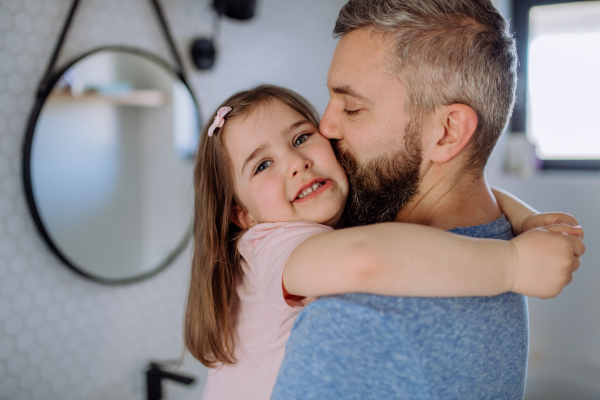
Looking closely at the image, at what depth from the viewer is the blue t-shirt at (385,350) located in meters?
0.66

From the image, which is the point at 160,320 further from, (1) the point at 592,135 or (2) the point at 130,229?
(1) the point at 592,135

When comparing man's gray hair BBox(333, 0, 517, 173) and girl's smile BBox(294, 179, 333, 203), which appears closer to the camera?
→ man's gray hair BBox(333, 0, 517, 173)

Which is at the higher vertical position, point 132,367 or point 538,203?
point 538,203

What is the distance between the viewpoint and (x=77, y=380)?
4.89 feet

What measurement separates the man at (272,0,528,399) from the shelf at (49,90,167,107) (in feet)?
2.87

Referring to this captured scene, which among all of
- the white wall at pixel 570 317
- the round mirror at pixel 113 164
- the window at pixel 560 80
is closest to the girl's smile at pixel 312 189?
the round mirror at pixel 113 164

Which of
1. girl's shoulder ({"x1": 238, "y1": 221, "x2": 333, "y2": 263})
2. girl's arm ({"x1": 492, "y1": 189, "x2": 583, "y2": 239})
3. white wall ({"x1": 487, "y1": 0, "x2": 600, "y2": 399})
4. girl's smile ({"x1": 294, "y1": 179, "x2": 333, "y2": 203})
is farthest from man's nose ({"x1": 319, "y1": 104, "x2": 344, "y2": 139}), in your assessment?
white wall ({"x1": 487, "y1": 0, "x2": 600, "y2": 399})

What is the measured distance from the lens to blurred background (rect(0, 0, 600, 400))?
4.25 ft

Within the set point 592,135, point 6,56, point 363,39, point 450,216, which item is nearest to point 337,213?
point 450,216

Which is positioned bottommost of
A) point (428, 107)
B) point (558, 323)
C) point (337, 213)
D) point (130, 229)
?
point (558, 323)

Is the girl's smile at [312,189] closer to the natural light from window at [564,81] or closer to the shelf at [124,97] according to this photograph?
the shelf at [124,97]

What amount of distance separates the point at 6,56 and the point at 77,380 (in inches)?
43.7

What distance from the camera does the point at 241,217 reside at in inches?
50.7

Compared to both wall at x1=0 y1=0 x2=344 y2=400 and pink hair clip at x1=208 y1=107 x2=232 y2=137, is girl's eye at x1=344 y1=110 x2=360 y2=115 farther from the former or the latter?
wall at x1=0 y1=0 x2=344 y2=400
